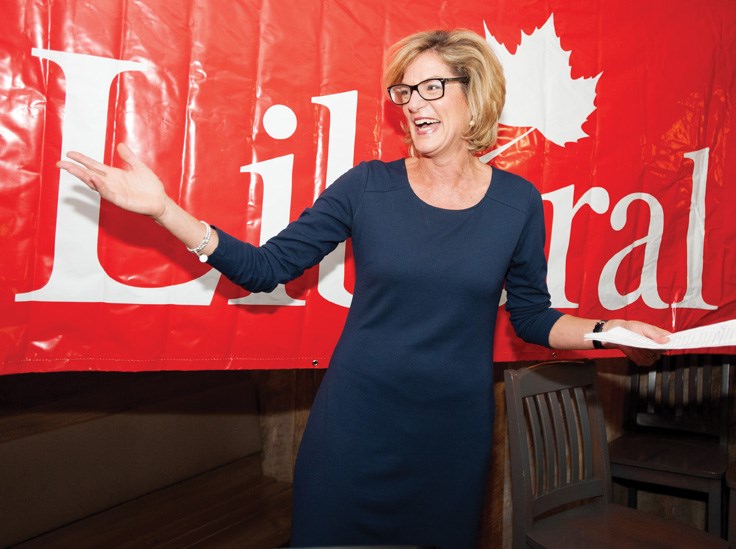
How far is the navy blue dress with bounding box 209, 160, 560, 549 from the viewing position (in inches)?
52.8

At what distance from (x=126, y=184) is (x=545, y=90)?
1.40 m

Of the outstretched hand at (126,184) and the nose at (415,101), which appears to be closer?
the outstretched hand at (126,184)

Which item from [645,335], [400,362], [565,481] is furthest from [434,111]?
[565,481]

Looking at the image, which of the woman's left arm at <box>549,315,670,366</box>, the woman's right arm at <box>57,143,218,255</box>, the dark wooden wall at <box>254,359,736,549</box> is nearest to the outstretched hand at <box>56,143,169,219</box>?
the woman's right arm at <box>57,143,218,255</box>

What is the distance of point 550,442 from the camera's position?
1.85 m

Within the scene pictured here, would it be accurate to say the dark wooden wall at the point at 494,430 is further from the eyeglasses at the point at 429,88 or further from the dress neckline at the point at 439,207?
the eyeglasses at the point at 429,88

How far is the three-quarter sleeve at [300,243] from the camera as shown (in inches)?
49.5

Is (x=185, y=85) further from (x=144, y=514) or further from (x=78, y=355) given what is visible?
(x=144, y=514)

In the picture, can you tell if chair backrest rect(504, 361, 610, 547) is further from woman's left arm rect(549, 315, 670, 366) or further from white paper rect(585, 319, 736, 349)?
white paper rect(585, 319, 736, 349)

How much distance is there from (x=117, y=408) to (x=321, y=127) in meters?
1.29

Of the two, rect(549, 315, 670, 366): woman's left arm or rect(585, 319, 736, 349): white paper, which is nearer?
rect(585, 319, 736, 349): white paper

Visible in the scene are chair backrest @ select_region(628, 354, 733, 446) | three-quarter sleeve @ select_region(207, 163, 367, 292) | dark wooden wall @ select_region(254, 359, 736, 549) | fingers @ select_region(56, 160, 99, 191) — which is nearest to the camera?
fingers @ select_region(56, 160, 99, 191)

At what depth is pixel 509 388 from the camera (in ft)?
5.62

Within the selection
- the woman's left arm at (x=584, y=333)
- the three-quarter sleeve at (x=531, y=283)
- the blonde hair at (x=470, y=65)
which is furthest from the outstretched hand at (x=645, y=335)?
the blonde hair at (x=470, y=65)
